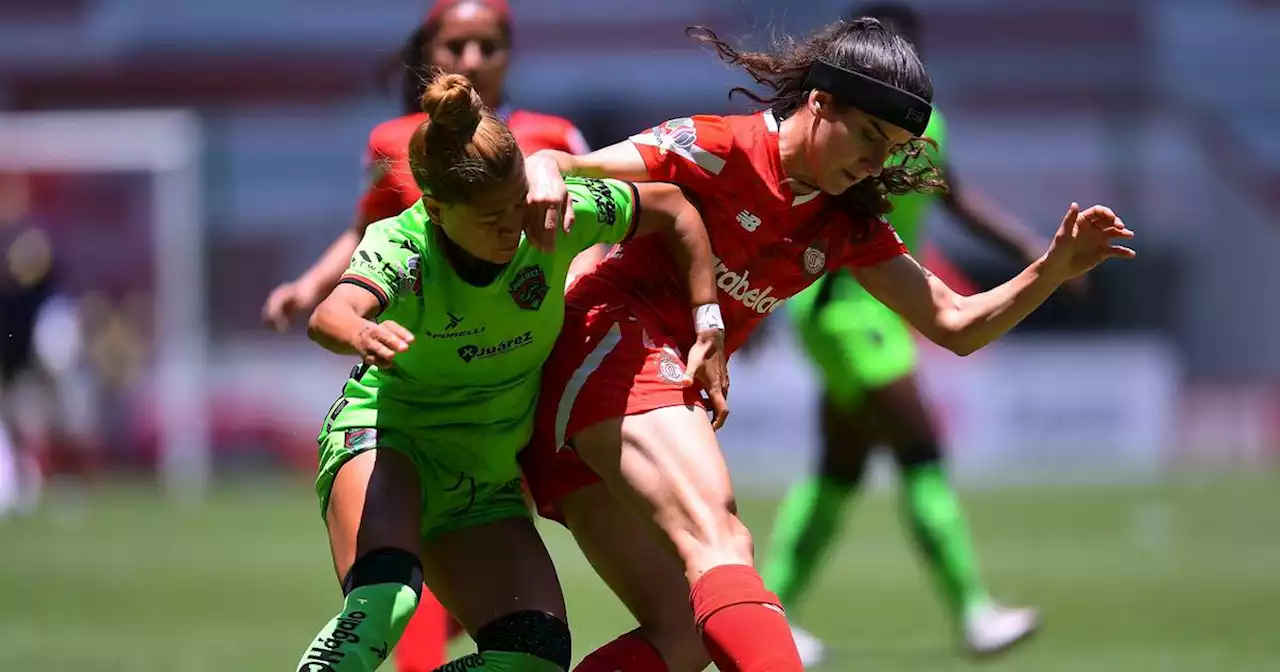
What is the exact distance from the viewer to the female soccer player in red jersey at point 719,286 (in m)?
4.38

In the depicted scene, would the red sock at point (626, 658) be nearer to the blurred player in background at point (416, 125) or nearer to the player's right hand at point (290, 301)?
the blurred player in background at point (416, 125)

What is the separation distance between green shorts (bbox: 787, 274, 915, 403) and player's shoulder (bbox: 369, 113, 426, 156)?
2.29m

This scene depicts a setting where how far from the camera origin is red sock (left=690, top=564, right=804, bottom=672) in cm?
404

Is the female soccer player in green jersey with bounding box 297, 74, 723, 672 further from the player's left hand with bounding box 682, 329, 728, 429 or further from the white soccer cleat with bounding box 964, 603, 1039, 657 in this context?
the white soccer cleat with bounding box 964, 603, 1039, 657

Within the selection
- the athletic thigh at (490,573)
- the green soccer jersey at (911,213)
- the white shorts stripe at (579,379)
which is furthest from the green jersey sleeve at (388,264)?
the green soccer jersey at (911,213)

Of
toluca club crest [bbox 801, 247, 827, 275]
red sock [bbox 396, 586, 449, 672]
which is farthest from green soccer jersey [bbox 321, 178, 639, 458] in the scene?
red sock [bbox 396, 586, 449, 672]

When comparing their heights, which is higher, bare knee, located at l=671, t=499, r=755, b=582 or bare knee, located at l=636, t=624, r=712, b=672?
bare knee, located at l=671, t=499, r=755, b=582

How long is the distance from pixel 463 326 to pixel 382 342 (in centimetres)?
56

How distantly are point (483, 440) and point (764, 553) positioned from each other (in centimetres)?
730

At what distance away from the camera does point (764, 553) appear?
11719mm

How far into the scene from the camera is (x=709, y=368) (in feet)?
14.7

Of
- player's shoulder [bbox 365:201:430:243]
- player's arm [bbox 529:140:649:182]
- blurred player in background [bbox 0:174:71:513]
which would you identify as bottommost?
blurred player in background [bbox 0:174:71:513]

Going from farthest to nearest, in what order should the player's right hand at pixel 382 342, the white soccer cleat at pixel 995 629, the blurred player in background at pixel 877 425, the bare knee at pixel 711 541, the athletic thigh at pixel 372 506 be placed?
the blurred player in background at pixel 877 425, the white soccer cleat at pixel 995 629, the athletic thigh at pixel 372 506, the bare knee at pixel 711 541, the player's right hand at pixel 382 342

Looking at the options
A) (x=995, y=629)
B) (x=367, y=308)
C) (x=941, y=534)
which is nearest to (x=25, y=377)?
(x=941, y=534)
